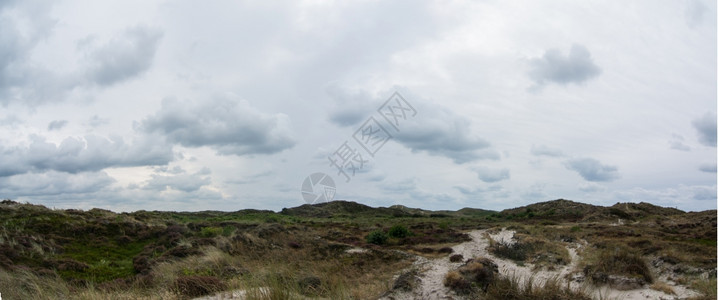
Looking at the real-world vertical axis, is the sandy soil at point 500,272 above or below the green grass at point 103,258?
above

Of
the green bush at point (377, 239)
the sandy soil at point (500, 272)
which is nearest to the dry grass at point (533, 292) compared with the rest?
the sandy soil at point (500, 272)

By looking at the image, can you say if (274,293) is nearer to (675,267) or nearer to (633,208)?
(675,267)

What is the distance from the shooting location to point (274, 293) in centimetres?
646

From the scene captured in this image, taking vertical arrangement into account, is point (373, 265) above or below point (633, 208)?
below

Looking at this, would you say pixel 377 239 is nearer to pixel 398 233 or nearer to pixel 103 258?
pixel 398 233

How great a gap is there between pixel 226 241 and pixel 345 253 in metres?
5.98

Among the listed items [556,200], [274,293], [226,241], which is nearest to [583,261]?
[274,293]

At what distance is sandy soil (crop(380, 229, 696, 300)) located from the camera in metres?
Result: 11.2

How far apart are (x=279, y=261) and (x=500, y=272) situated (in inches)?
311

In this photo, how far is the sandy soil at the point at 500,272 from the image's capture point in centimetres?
1120

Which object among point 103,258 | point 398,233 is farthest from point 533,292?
point 398,233

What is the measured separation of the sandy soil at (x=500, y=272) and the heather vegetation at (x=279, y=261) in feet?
0.91

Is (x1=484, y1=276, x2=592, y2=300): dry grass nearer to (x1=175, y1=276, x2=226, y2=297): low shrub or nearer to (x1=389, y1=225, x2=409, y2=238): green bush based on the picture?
(x1=175, y1=276, x2=226, y2=297): low shrub

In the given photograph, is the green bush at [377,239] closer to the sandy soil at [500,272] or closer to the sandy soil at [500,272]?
the sandy soil at [500,272]
